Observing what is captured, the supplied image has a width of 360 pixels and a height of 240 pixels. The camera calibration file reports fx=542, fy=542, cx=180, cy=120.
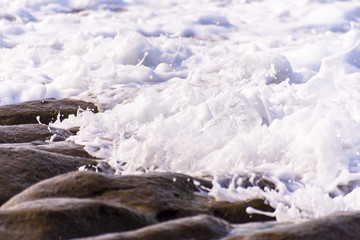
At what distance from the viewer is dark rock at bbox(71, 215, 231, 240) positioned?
2.13m

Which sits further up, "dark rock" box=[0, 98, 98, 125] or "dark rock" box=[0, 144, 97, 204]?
"dark rock" box=[0, 144, 97, 204]

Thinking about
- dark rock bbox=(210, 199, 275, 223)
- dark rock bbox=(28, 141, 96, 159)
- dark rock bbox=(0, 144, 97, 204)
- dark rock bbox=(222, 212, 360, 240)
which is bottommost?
dark rock bbox=(28, 141, 96, 159)

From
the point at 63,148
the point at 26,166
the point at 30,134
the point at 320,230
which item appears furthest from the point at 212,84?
the point at 320,230

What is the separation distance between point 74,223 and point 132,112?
317cm

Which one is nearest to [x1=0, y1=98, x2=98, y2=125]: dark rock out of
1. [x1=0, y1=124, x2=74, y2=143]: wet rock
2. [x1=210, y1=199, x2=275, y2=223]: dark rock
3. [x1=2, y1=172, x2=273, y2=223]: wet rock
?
[x1=0, y1=124, x2=74, y2=143]: wet rock

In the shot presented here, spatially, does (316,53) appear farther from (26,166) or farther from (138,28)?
(26,166)

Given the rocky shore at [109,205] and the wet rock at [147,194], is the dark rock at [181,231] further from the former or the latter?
the wet rock at [147,194]

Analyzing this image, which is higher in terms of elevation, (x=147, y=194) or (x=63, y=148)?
(x=147, y=194)

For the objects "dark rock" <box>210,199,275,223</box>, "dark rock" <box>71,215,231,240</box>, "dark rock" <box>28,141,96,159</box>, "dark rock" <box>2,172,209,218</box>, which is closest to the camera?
"dark rock" <box>71,215,231,240</box>

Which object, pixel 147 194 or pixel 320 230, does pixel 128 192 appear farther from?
pixel 320 230

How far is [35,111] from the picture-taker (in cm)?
568

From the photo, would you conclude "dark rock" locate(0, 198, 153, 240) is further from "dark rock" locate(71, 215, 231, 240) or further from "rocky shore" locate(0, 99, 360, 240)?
"dark rock" locate(71, 215, 231, 240)

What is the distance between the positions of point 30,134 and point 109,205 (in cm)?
207

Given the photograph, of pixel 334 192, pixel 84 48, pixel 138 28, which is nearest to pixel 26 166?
pixel 334 192
